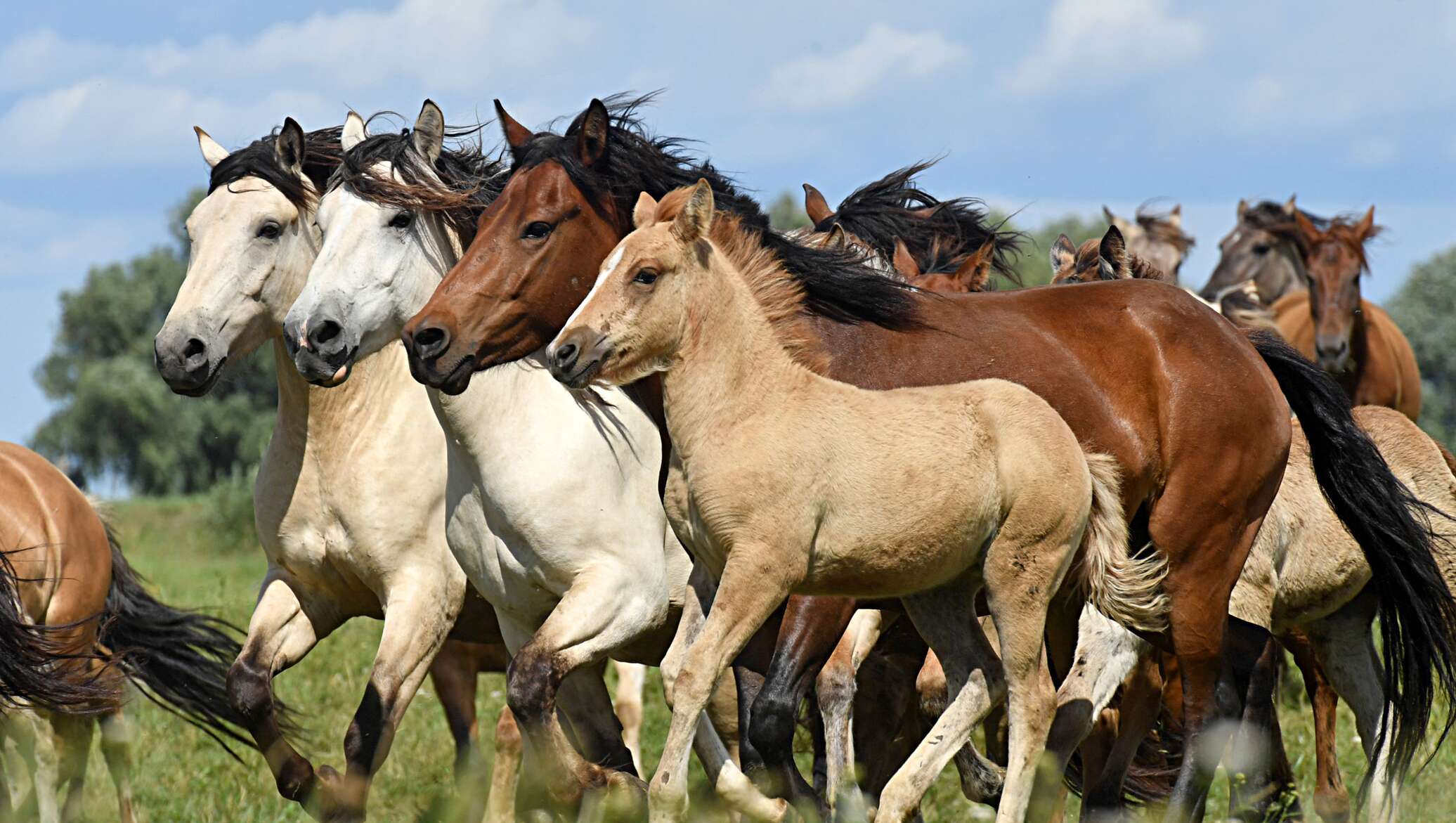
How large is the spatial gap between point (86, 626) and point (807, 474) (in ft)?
14.0

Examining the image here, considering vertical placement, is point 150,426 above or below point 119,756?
below

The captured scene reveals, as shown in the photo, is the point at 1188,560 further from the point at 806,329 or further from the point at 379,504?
the point at 379,504

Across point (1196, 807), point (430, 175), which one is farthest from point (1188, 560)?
point (430, 175)

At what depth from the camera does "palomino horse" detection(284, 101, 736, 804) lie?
530 centimetres

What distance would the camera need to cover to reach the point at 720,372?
4.46 meters

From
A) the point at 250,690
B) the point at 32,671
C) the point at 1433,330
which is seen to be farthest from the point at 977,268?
the point at 1433,330

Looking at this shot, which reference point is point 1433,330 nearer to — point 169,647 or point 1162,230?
point 1162,230

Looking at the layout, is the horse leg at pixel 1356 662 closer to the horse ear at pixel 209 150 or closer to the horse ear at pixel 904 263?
the horse ear at pixel 904 263

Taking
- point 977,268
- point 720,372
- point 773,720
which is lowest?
point 773,720

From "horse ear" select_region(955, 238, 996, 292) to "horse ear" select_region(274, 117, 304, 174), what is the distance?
2.80 meters

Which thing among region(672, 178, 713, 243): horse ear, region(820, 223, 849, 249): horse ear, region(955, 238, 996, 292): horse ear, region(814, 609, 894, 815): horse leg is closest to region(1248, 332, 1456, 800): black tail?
region(955, 238, 996, 292): horse ear

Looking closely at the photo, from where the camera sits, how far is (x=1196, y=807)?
18.7ft

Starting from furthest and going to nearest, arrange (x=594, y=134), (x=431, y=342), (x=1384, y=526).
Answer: (x=1384, y=526) < (x=594, y=134) < (x=431, y=342)

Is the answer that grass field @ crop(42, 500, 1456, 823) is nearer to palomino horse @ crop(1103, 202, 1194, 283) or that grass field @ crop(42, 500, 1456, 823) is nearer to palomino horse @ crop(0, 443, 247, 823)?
palomino horse @ crop(0, 443, 247, 823)
